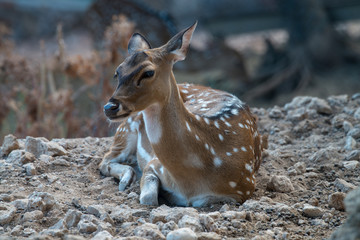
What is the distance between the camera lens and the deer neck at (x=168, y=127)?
4.46 m

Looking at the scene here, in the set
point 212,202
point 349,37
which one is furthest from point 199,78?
point 212,202

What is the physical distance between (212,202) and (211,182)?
0.18 m

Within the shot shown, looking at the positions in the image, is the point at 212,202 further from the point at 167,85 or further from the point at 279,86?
the point at 279,86

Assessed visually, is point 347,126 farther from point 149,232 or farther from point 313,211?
point 149,232

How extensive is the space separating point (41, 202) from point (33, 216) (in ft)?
0.56

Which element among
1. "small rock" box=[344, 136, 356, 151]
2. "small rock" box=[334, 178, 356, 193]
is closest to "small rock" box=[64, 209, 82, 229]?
"small rock" box=[334, 178, 356, 193]

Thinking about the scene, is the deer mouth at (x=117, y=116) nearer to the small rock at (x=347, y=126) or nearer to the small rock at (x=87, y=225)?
the small rock at (x=87, y=225)

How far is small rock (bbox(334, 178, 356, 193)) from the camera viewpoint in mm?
4703

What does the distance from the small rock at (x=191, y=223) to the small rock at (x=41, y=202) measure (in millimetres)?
1082

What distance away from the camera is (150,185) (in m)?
4.87

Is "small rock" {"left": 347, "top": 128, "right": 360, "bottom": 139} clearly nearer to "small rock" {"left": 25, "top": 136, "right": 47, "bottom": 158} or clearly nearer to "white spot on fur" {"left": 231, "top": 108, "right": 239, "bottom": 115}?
"white spot on fur" {"left": 231, "top": 108, "right": 239, "bottom": 115}

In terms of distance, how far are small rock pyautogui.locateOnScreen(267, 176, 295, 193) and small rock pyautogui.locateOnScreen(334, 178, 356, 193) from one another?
41 centimetres

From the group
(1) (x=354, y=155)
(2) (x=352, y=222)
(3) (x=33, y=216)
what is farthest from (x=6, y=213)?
(1) (x=354, y=155)

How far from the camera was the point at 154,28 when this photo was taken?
37.9 ft
